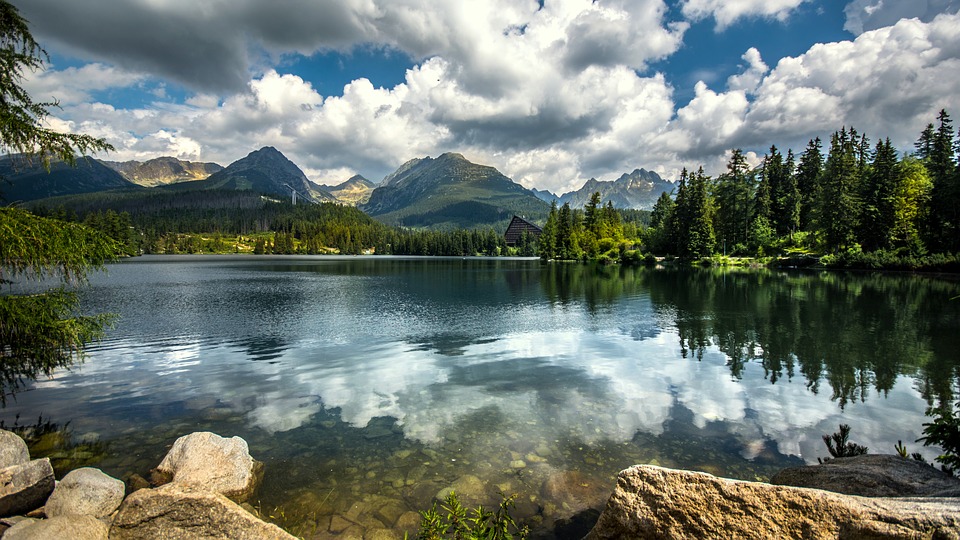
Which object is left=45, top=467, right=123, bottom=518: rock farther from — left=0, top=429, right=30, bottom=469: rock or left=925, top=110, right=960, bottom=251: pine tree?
left=925, top=110, right=960, bottom=251: pine tree

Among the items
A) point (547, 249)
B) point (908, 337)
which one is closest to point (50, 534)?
point (908, 337)

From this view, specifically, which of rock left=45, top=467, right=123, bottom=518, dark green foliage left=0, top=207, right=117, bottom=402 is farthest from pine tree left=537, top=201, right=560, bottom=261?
rock left=45, top=467, right=123, bottom=518

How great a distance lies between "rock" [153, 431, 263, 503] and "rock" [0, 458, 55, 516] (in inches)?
76.4

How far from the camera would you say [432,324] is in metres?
32.4

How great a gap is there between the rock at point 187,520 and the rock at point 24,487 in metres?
2.47

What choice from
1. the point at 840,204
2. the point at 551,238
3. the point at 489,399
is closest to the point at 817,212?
the point at 840,204

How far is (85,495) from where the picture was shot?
7.98 m

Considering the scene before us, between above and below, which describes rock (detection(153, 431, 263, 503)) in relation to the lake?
above

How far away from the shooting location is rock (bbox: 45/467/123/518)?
7.69m

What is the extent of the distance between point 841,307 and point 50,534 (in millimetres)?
49242

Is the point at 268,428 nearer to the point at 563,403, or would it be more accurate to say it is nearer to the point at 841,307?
the point at 563,403

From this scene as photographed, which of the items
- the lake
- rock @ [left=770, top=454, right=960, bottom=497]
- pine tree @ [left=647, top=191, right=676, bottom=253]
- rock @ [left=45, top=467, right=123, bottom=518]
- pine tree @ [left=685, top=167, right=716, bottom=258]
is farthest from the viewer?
pine tree @ [left=647, top=191, right=676, bottom=253]

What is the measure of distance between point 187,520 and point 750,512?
824 cm

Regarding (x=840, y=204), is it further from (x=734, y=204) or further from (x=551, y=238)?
(x=551, y=238)
